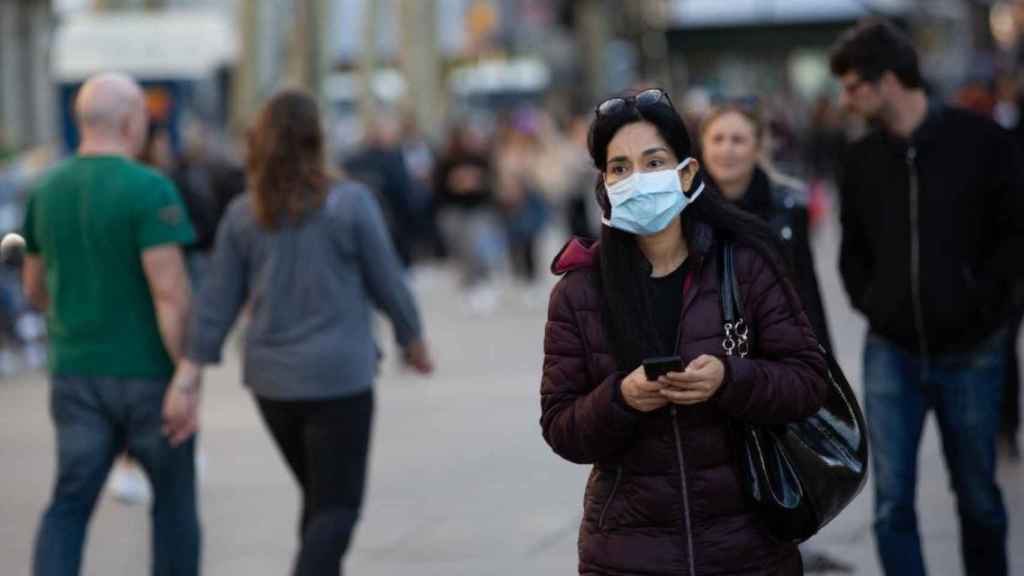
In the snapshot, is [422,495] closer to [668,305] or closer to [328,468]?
[328,468]

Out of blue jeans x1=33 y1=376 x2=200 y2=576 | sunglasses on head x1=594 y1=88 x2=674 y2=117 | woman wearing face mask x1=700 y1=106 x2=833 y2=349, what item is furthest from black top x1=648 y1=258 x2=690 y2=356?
blue jeans x1=33 y1=376 x2=200 y2=576

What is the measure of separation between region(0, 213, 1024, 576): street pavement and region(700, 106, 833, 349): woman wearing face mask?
161cm

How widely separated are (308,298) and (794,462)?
2.59 metres

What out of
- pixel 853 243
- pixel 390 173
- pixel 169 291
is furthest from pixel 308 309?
pixel 390 173

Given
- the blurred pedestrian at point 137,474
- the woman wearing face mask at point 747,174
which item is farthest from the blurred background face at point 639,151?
the blurred pedestrian at point 137,474

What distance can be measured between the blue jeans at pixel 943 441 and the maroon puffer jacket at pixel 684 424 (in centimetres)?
192

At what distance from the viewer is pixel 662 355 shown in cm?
446

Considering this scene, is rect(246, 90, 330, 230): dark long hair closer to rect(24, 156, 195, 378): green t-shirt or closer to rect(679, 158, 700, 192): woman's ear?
rect(24, 156, 195, 378): green t-shirt

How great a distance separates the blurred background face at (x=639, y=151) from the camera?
14.8ft

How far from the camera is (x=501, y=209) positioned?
2277 centimetres

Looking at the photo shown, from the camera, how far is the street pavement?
27.7 ft

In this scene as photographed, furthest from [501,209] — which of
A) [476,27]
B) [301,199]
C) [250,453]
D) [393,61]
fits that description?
[393,61]

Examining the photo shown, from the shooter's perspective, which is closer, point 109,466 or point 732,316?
point 732,316

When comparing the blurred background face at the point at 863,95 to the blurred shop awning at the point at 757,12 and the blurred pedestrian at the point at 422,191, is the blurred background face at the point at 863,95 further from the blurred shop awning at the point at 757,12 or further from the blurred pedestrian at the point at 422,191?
the blurred shop awning at the point at 757,12
